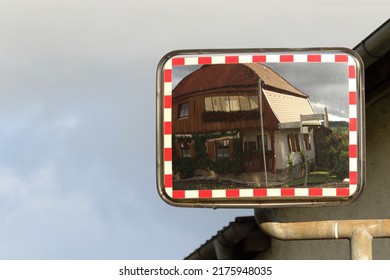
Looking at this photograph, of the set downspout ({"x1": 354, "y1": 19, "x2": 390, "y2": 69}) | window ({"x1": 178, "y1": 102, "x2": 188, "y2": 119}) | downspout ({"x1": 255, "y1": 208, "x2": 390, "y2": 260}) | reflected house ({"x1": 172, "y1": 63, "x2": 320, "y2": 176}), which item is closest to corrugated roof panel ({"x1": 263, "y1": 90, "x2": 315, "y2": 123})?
reflected house ({"x1": 172, "y1": 63, "x2": 320, "y2": 176})

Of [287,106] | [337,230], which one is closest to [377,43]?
[337,230]

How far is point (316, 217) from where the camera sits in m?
12.5

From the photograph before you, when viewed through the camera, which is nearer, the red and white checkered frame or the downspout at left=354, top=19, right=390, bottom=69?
the red and white checkered frame

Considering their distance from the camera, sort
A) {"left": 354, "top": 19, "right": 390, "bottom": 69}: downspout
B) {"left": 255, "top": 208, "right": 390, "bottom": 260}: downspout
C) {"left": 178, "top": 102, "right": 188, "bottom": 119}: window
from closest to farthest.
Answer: {"left": 178, "top": 102, "right": 188, "bottom": 119}: window → {"left": 255, "top": 208, "right": 390, "bottom": 260}: downspout → {"left": 354, "top": 19, "right": 390, "bottom": 69}: downspout

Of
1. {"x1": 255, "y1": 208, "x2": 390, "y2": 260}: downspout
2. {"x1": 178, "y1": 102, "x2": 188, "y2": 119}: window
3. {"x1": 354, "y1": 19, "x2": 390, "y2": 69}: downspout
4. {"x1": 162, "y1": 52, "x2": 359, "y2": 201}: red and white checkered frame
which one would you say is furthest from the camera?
{"x1": 354, "y1": 19, "x2": 390, "y2": 69}: downspout

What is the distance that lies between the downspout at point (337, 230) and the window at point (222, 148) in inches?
31.3

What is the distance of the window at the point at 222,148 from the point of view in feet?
15.1

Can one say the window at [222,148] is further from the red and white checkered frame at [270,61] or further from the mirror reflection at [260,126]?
the red and white checkered frame at [270,61]

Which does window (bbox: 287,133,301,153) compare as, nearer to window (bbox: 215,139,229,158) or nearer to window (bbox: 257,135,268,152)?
window (bbox: 257,135,268,152)

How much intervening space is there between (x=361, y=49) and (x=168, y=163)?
602cm

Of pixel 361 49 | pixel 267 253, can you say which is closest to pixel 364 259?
pixel 361 49

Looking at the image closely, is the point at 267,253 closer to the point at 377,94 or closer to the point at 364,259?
the point at 377,94

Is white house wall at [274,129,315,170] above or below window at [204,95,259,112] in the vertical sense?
below

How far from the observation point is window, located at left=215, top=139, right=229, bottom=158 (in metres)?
4.60
